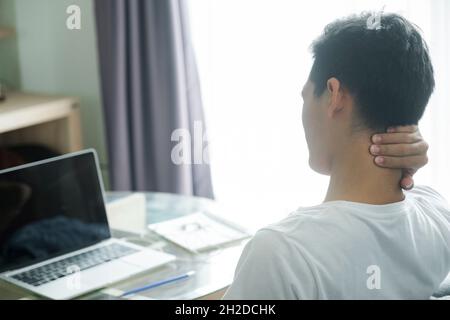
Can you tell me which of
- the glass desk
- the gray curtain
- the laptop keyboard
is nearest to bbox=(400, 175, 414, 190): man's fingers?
the glass desk

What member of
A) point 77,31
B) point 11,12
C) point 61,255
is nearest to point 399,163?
point 61,255

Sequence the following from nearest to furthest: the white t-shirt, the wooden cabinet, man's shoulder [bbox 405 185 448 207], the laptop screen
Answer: the white t-shirt < man's shoulder [bbox 405 185 448 207] < the laptop screen < the wooden cabinet

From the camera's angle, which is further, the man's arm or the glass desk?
the glass desk

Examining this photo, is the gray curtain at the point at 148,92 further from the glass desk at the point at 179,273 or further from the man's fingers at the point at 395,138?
the man's fingers at the point at 395,138

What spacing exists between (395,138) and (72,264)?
0.82 metres

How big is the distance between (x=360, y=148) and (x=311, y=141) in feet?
0.30

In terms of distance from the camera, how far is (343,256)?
1.06 m

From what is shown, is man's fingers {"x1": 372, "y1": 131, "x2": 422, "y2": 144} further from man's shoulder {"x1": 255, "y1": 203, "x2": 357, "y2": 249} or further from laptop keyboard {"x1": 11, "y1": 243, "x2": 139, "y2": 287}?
laptop keyboard {"x1": 11, "y1": 243, "x2": 139, "y2": 287}

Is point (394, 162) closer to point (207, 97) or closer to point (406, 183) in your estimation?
point (406, 183)

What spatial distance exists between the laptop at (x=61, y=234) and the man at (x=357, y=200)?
582 millimetres

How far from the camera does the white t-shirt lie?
3.37ft

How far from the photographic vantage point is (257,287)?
1043mm

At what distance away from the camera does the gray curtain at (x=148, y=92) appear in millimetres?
2812

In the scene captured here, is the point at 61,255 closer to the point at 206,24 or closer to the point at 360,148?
the point at 360,148
